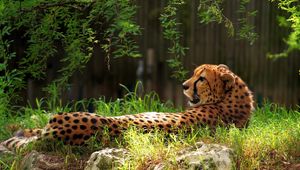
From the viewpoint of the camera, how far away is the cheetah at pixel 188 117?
506 cm

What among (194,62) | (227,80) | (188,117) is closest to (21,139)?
(188,117)

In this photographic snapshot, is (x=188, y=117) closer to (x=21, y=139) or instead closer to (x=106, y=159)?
(x=106, y=159)

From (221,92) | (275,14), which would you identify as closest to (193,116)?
(221,92)

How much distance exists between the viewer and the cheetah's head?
5.58 m

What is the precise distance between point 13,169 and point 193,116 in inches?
54.3

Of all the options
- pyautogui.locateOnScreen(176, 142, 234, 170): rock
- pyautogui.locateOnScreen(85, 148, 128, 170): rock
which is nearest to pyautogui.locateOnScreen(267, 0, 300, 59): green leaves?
pyautogui.locateOnScreen(176, 142, 234, 170): rock

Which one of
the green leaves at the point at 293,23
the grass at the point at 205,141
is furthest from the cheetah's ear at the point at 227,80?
the green leaves at the point at 293,23

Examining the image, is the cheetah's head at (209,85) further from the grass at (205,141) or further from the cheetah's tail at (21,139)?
the cheetah's tail at (21,139)

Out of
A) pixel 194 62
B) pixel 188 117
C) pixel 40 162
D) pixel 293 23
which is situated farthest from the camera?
pixel 194 62

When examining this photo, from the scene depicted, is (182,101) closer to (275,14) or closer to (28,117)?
(275,14)

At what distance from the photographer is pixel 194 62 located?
340 inches

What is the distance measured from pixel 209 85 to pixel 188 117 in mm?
442

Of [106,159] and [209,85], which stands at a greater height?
[209,85]

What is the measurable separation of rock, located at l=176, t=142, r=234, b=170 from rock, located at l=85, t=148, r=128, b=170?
0.41m
